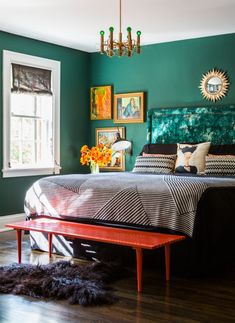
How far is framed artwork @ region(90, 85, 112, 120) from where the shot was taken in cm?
734

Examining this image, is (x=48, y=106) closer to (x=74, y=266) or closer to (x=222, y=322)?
(x=74, y=266)

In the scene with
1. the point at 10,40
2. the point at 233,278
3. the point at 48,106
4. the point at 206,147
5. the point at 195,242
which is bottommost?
the point at 233,278

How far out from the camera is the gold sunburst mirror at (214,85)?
6.29m

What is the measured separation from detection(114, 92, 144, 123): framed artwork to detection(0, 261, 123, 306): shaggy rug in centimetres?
328

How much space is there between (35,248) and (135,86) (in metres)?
3.08

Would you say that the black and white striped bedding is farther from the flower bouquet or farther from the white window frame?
the flower bouquet

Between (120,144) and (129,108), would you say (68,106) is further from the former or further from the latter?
(120,144)

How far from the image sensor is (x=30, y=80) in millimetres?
6617

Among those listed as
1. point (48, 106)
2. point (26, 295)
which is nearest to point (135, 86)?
point (48, 106)

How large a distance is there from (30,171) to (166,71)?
229 cm

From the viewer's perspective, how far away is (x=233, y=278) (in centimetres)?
401

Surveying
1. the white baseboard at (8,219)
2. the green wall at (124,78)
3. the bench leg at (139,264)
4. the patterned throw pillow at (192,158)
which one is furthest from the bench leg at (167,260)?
the green wall at (124,78)

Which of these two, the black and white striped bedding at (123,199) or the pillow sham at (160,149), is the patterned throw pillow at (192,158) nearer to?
the pillow sham at (160,149)

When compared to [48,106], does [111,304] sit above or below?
below
